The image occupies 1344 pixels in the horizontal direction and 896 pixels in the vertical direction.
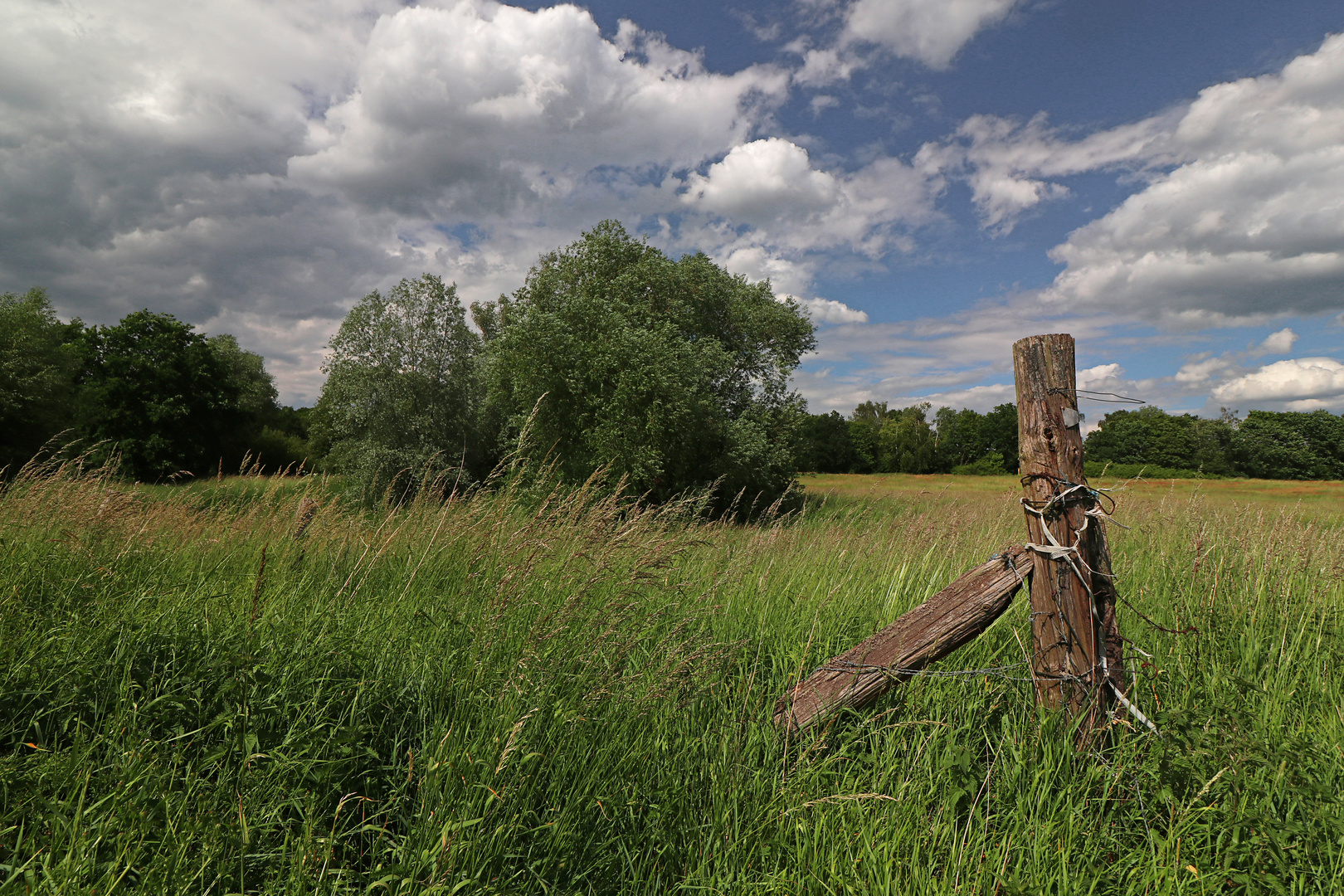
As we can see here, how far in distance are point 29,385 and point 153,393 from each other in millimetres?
5847

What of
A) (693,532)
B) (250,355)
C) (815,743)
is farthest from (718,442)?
(250,355)

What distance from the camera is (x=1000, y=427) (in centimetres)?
8975

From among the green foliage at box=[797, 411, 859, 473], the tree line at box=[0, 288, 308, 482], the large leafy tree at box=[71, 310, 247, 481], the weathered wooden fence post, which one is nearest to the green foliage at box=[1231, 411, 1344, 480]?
the green foliage at box=[797, 411, 859, 473]

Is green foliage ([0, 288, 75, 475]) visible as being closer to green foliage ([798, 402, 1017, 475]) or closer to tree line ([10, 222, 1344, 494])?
tree line ([10, 222, 1344, 494])

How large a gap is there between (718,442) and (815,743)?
722 inches

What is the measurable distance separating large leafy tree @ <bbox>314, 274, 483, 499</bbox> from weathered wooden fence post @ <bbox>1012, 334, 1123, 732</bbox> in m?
23.6

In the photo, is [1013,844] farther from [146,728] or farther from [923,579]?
[146,728]

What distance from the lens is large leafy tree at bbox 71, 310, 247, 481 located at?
33688 millimetres

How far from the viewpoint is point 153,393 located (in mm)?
35406

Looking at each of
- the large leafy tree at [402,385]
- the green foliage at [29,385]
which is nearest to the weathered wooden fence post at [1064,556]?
the large leafy tree at [402,385]

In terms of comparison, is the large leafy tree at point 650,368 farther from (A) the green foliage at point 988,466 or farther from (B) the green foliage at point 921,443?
(A) the green foliage at point 988,466

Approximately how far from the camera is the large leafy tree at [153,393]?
33688 millimetres

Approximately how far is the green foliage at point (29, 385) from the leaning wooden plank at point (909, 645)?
135 ft

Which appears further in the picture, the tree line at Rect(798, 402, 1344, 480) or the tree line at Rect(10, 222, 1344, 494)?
the tree line at Rect(798, 402, 1344, 480)
